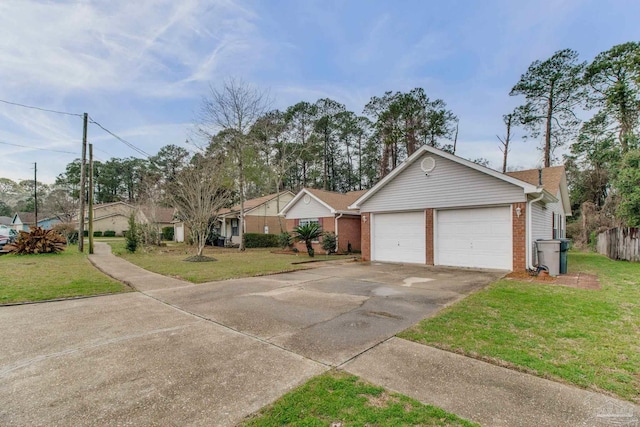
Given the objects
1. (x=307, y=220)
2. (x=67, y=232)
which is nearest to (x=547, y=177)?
(x=307, y=220)

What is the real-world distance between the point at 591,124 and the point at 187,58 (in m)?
27.9

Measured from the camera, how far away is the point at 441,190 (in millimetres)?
11180

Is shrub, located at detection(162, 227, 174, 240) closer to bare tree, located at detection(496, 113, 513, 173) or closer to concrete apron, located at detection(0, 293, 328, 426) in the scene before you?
concrete apron, located at detection(0, 293, 328, 426)

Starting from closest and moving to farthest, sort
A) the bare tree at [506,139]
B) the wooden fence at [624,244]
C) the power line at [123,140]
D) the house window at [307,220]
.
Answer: the wooden fence at [624,244] → the power line at [123,140] → the house window at [307,220] → the bare tree at [506,139]

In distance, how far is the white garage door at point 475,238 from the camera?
9.90m

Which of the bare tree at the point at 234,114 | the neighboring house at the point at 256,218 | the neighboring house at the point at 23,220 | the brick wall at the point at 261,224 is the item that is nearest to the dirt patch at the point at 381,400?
the bare tree at the point at 234,114

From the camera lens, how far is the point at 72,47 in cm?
1085

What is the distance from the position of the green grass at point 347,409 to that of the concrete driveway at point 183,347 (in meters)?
0.19

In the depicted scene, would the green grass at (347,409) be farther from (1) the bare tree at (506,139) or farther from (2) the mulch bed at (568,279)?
(1) the bare tree at (506,139)

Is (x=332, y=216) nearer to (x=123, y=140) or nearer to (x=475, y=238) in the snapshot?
(x=475, y=238)

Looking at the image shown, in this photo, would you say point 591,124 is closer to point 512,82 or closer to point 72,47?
point 512,82

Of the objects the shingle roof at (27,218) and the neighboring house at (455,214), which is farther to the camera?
the shingle roof at (27,218)

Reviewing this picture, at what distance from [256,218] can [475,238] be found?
17532mm

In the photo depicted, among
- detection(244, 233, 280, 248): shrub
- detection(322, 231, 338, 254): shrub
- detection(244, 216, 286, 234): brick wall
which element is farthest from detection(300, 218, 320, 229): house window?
detection(244, 216, 286, 234): brick wall
